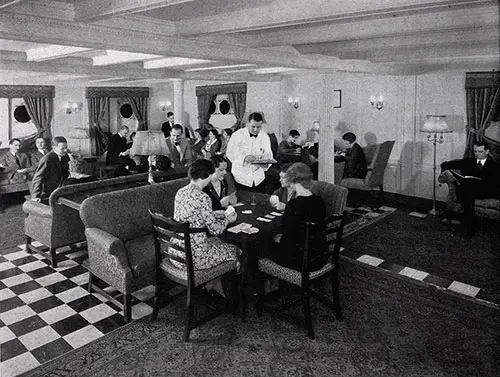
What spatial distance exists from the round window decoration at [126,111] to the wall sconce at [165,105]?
3.29 ft

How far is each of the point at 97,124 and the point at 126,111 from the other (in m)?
1.74

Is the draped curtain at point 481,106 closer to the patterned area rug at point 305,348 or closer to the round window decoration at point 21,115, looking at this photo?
the patterned area rug at point 305,348

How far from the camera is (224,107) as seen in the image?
13.8 m

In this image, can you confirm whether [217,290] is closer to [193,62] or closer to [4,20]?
[4,20]

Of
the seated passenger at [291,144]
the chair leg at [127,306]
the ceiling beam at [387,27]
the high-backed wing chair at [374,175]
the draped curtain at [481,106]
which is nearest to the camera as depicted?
the ceiling beam at [387,27]

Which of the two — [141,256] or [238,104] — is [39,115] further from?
[141,256]

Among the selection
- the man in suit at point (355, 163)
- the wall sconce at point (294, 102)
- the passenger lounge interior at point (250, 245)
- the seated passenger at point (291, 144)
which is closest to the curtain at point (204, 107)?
the wall sconce at point (294, 102)

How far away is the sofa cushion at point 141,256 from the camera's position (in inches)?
165

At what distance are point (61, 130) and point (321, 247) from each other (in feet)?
35.6

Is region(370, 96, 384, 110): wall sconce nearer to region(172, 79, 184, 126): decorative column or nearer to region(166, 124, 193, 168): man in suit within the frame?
region(166, 124, 193, 168): man in suit

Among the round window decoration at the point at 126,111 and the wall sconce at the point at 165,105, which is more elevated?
the wall sconce at the point at 165,105

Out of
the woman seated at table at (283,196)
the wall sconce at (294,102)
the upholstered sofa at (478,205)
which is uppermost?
the wall sconce at (294,102)

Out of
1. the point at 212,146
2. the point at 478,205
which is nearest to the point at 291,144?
the point at 212,146

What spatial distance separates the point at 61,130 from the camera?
12633mm
